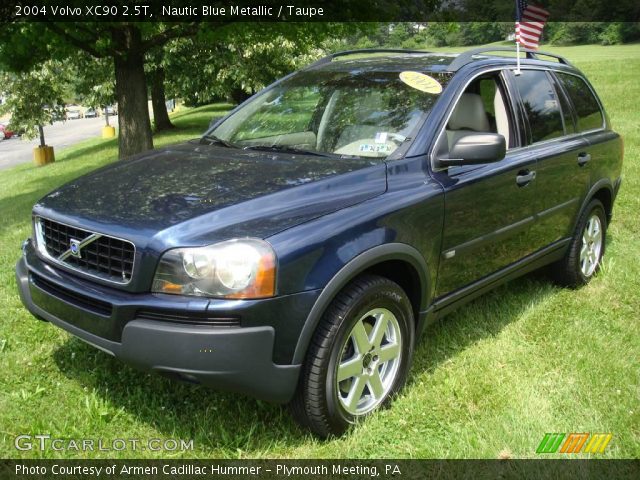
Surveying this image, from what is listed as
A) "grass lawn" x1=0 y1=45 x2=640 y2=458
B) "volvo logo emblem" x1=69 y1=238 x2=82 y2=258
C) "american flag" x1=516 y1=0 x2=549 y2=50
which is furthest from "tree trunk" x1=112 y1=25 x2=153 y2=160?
"volvo logo emblem" x1=69 y1=238 x2=82 y2=258

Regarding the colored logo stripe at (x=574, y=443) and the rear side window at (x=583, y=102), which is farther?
the rear side window at (x=583, y=102)

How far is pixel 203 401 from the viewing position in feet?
11.0

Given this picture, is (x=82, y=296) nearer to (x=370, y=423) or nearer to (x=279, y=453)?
(x=279, y=453)

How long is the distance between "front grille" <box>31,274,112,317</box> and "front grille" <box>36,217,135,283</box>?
112mm

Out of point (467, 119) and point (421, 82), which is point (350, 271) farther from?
point (467, 119)

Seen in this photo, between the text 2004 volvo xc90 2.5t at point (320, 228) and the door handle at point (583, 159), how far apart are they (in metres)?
0.03

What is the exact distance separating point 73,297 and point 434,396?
1.90 meters

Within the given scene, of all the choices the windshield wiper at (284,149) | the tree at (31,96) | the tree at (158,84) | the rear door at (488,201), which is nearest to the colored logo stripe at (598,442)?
the rear door at (488,201)

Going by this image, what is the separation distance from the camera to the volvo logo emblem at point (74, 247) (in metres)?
2.90

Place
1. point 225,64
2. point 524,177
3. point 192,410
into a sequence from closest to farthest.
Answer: point 192,410, point 524,177, point 225,64

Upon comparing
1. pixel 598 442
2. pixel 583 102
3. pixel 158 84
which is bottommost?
pixel 598 442

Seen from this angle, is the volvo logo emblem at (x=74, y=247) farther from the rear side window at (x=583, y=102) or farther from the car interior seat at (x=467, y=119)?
the rear side window at (x=583, y=102)

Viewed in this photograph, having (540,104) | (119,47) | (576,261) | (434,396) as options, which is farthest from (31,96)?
(434,396)

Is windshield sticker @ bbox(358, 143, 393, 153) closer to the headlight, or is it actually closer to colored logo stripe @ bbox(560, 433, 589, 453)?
the headlight
